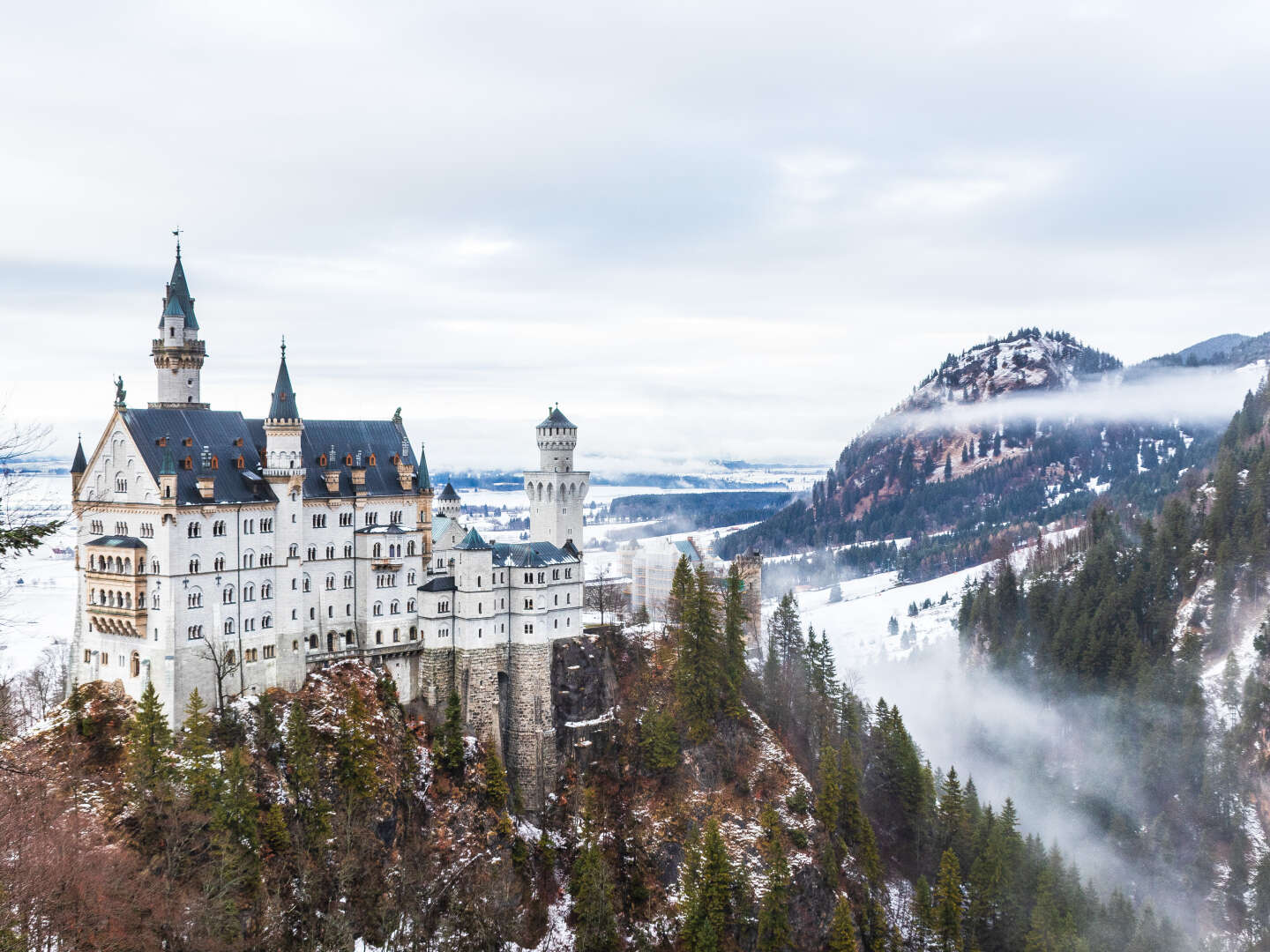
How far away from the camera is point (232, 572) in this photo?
270 feet

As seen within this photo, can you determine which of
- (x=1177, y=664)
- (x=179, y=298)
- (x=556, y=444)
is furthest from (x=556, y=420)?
(x=1177, y=664)

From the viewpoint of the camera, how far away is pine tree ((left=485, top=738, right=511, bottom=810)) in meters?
88.9

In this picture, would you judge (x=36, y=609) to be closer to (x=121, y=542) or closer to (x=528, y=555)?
(x=121, y=542)

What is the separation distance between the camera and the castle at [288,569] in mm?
78875

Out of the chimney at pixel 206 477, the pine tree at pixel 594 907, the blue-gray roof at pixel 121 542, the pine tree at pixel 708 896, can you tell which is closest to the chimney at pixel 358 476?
the chimney at pixel 206 477

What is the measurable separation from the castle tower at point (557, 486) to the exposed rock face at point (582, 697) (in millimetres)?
12298

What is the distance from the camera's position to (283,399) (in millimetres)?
85688

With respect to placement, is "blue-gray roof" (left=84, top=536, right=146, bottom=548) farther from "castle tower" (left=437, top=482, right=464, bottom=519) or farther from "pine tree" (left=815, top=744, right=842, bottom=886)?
"pine tree" (left=815, top=744, right=842, bottom=886)

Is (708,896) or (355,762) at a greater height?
(355,762)

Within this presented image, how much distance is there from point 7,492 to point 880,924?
82103mm

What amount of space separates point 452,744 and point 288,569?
19462mm

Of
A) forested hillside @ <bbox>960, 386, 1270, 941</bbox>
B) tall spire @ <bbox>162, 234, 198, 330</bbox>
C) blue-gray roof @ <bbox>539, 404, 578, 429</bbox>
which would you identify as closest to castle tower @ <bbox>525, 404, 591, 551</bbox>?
blue-gray roof @ <bbox>539, 404, 578, 429</bbox>

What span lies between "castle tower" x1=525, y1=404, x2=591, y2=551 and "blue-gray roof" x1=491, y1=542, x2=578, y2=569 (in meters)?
7.11

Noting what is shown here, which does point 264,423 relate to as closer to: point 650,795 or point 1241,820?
point 650,795
